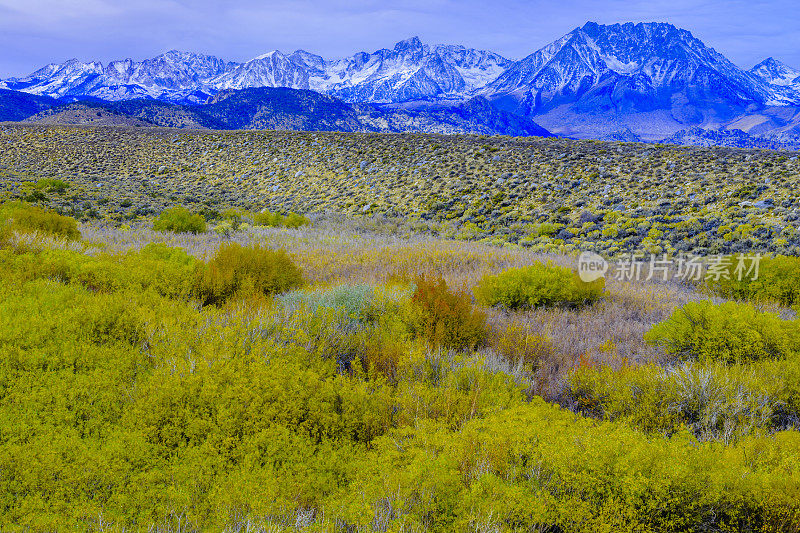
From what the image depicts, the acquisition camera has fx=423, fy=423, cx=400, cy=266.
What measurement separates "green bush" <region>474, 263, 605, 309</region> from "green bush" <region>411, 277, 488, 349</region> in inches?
57.3

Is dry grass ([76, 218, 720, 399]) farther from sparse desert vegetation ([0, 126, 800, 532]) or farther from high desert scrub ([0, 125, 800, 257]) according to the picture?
high desert scrub ([0, 125, 800, 257])

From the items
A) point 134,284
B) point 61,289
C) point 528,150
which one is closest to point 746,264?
point 134,284

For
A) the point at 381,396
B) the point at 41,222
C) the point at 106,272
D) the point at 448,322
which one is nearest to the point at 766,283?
the point at 448,322

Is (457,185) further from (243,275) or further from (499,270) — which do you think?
(243,275)

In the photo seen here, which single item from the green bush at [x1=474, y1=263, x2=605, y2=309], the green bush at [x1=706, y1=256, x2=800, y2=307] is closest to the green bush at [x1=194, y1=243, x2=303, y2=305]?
the green bush at [x1=474, y1=263, x2=605, y2=309]

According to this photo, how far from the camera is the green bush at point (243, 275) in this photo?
5.93 meters

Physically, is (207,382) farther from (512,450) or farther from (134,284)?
(134,284)

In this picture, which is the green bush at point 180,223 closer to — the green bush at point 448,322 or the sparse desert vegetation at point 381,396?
the sparse desert vegetation at point 381,396

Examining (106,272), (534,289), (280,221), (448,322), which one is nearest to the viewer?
(448,322)

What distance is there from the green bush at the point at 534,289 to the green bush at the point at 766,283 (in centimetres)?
322

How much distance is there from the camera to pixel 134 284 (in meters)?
5.50

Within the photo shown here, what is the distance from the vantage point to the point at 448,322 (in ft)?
16.5

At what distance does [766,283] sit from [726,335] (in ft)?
14.6

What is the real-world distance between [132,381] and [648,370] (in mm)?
4511
